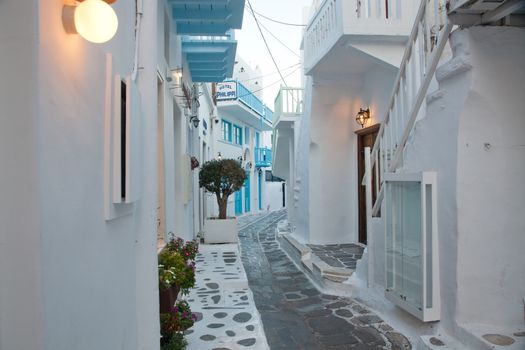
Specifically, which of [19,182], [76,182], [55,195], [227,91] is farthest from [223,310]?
[227,91]

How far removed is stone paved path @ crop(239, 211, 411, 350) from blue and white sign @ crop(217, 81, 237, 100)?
44.0 ft

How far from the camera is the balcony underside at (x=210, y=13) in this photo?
5.84m

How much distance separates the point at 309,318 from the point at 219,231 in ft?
15.6

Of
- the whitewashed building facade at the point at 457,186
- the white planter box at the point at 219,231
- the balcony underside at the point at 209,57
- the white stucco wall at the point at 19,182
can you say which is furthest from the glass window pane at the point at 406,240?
the white planter box at the point at 219,231

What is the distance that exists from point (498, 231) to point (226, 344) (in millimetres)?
2480

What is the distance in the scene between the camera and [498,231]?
10.9 feet

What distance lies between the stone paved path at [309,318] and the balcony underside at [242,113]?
13.4m

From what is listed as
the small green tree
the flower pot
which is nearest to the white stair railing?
the flower pot

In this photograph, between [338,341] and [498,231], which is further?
[338,341]

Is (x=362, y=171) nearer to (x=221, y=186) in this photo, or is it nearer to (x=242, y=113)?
(x=221, y=186)

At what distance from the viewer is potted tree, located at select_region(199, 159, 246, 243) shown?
9.52 metres

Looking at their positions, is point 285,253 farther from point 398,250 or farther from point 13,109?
point 13,109

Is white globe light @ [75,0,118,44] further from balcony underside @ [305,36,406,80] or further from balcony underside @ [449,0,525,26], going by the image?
balcony underside @ [305,36,406,80]

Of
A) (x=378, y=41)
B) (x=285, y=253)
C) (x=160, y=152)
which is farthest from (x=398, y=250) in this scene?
(x=285, y=253)
